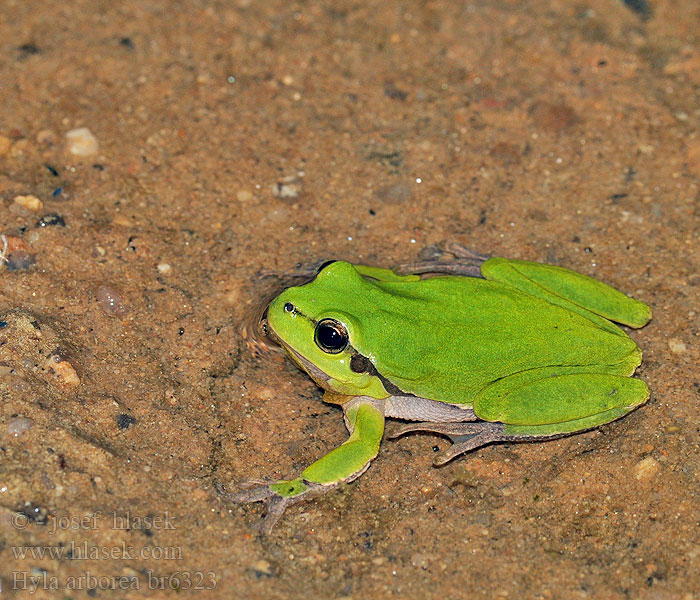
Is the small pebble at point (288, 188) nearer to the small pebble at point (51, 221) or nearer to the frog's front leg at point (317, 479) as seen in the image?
the small pebble at point (51, 221)

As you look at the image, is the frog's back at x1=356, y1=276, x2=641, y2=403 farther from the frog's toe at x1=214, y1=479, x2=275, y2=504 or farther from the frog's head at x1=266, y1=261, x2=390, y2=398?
the frog's toe at x1=214, y1=479, x2=275, y2=504

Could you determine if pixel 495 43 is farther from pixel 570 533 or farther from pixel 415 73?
pixel 570 533

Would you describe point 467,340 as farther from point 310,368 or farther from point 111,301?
point 111,301

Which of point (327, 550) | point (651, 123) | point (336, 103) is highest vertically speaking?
point (651, 123)

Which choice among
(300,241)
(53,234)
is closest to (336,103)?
(300,241)
